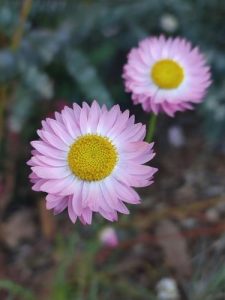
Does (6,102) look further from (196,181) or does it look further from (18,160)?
(196,181)

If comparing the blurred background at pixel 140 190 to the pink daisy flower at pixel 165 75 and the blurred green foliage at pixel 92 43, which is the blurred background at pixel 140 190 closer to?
the blurred green foliage at pixel 92 43

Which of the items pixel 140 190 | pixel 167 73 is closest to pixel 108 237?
pixel 140 190

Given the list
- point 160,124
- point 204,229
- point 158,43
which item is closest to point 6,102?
point 160,124

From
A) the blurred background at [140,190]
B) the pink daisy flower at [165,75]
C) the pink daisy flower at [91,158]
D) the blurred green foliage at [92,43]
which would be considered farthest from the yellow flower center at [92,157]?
the blurred green foliage at [92,43]

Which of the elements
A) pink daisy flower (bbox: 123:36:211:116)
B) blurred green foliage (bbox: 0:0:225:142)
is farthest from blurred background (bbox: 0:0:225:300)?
pink daisy flower (bbox: 123:36:211:116)

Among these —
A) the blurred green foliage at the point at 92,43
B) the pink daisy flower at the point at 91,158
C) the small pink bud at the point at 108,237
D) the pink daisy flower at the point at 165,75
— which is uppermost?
the blurred green foliage at the point at 92,43

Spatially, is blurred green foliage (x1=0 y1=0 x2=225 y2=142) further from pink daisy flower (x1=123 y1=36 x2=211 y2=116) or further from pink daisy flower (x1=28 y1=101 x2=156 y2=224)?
pink daisy flower (x1=28 y1=101 x2=156 y2=224)
